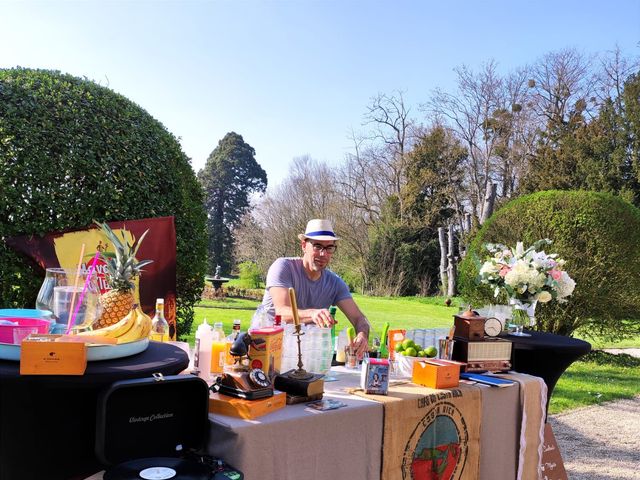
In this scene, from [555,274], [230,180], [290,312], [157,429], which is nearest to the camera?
[157,429]

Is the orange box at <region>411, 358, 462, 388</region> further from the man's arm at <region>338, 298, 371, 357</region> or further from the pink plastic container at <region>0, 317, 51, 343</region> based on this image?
the pink plastic container at <region>0, 317, 51, 343</region>

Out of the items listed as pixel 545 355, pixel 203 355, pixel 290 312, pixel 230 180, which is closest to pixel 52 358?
pixel 203 355

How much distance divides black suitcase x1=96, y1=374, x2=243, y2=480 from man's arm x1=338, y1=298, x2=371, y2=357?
1301 mm

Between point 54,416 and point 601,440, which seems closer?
point 54,416

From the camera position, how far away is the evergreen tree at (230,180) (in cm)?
3406

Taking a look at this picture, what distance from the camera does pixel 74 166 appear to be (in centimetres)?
415

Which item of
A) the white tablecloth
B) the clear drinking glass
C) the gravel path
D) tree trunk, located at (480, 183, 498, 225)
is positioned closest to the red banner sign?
the clear drinking glass

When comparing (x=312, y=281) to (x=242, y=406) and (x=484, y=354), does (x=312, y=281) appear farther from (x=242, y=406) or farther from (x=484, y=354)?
(x=242, y=406)

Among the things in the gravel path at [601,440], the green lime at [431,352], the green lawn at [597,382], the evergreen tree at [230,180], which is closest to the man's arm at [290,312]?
the green lime at [431,352]

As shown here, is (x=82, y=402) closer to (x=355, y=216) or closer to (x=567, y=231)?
(x=567, y=231)

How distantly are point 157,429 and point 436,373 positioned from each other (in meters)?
1.27

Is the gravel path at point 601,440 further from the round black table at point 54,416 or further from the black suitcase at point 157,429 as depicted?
the round black table at point 54,416

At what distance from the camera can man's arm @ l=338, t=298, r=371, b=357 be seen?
3.13 meters

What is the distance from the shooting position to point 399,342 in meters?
3.06
